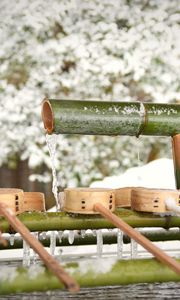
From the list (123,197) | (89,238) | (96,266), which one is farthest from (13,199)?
(89,238)

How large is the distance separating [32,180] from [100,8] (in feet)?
10.3

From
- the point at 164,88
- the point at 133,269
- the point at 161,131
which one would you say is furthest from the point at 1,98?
the point at 133,269

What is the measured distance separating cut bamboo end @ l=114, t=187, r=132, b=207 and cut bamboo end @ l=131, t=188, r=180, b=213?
210 millimetres

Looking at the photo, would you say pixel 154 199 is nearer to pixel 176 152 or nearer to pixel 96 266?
pixel 176 152

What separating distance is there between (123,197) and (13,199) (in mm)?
677

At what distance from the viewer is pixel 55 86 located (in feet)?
26.2

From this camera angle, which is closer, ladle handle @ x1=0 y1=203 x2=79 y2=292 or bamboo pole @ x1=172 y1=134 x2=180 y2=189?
ladle handle @ x1=0 y1=203 x2=79 y2=292

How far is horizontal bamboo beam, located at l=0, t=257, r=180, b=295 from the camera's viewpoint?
1482 millimetres

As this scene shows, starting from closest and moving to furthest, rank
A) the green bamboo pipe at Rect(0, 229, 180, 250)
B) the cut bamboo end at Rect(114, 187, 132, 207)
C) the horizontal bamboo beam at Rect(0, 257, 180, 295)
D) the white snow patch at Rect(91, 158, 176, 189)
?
the horizontal bamboo beam at Rect(0, 257, 180, 295) → the cut bamboo end at Rect(114, 187, 132, 207) → the green bamboo pipe at Rect(0, 229, 180, 250) → the white snow patch at Rect(91, 158, 176, 189)

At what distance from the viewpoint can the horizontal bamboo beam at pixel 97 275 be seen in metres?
1.48

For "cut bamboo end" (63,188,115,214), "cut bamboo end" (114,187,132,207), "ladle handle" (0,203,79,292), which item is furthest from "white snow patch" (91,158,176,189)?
"ladle handle" (0,203,79,292)

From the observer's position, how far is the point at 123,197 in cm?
263

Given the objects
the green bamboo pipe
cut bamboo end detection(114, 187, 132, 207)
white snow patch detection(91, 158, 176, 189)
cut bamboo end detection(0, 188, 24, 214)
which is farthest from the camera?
white snow patch detection(91, 158, 176, 189)

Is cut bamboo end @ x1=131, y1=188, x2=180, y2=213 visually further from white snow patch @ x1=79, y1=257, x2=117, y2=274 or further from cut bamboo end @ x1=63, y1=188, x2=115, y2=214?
white snow patch @ x1=79, y1=257, x2=117, y2=274
